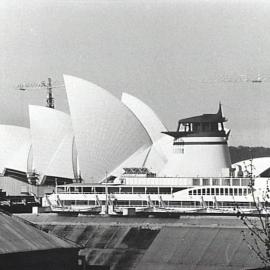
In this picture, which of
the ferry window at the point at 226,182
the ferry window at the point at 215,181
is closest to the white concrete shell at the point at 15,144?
the ferry window at the point at 215,181

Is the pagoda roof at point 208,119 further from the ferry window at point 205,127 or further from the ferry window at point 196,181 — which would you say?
the ferry window at point 196,181

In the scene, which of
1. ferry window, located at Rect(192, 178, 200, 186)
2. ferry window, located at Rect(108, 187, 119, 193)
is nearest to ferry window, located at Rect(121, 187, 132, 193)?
ferry window, located at Rect(108, 187, 119, 193)

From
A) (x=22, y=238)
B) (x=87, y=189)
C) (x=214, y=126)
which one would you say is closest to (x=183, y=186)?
(x=214, y=126)

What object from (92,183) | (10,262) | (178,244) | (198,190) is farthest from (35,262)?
(92,183)

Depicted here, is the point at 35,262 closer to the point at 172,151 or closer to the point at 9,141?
the point at 172,151

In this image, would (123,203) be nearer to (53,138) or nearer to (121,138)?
(121,138)

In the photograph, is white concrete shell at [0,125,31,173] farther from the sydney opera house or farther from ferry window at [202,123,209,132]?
ferry window at [202,123,209,132]

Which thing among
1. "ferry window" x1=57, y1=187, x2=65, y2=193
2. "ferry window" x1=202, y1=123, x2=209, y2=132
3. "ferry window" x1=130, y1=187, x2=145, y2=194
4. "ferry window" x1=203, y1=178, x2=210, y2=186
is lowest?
"ferry window" x1=57, y1=187, x2=65, y2=193
